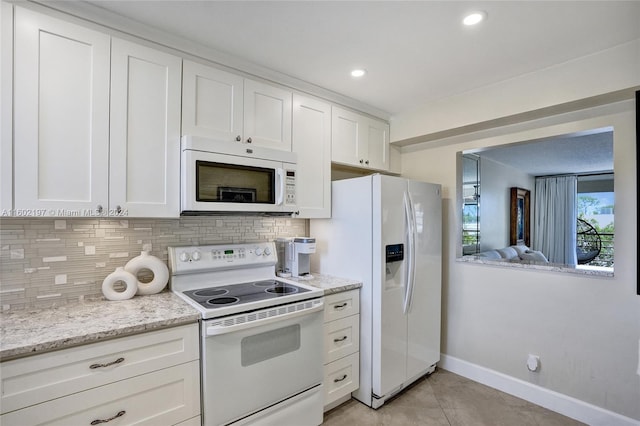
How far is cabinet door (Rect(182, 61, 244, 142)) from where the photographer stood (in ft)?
6.23

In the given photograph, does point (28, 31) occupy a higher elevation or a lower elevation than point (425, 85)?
lower

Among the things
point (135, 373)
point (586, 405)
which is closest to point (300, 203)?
point (135, 373)

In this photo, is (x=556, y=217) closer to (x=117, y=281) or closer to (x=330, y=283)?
(x=330, y=283)

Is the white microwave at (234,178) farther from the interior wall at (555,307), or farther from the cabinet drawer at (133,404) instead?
the interior wall at (555,307)

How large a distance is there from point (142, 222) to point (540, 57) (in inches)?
110

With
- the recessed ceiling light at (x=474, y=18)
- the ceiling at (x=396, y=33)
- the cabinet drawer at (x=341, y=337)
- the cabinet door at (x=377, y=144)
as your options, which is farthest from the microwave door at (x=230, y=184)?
the recessed ceiling light at (x=474, y=18)

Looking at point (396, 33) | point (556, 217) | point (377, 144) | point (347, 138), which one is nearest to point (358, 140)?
point (347, 138)

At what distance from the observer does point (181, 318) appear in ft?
5.06

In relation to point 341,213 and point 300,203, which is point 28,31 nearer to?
point 300,203

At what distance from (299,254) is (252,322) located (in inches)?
33.6

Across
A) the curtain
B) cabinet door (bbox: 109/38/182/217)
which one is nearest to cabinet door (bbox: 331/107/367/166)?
cabinet door (bbox: 109/38/182/217)

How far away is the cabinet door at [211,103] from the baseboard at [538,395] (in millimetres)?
2714

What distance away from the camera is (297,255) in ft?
8.18

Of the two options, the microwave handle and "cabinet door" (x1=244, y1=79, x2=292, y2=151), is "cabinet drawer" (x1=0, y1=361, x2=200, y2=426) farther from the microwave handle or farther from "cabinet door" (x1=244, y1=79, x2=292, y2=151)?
"cabinet door" (x1=244, y1=79, x2=292, y2=151)
